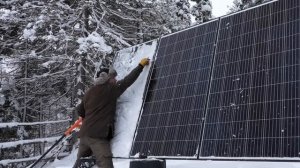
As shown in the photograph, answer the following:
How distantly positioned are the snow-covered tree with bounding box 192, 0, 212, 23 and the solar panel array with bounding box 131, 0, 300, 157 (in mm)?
23342

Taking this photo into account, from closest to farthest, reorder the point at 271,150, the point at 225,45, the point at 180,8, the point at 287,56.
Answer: the point at 271,150 → the point at 287,56 → the point at 225,45 → the point at 180,8

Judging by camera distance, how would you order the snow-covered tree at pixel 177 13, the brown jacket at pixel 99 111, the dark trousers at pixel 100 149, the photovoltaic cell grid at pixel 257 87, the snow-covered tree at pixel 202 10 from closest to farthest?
the photovoltaic cell grid at pixel 257 87 < the dark trousers at pixel 100 149 < the brown jacket at pixel 99 111 < the snow-covered tree at pixel 177 13 < the snow-covered tree at pixel 202 10

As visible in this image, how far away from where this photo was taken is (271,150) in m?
4.70

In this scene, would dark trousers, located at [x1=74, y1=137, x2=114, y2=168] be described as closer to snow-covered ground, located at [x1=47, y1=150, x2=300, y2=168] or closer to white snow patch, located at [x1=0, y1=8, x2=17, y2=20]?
snow-covered ground, located at [x1=47, y1=150, x2=300, y2=168]

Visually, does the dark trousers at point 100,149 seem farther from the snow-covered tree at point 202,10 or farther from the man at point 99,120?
the snow-covered tree at point 202,10

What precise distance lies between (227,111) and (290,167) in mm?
1128

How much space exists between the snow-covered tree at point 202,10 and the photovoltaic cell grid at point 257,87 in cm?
2411

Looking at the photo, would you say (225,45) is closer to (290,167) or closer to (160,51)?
(160,51)

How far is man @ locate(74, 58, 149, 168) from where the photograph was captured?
6.09m

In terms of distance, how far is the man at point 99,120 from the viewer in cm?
609

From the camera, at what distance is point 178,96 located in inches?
256

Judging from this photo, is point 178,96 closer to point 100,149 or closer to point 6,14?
point 100,149

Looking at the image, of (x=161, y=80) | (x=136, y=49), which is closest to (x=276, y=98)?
(x=161, y=80)

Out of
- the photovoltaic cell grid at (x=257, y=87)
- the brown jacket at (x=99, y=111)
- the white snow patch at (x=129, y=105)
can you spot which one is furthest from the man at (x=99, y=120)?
the photovoltaic cell grid at (x=257, y=87)
